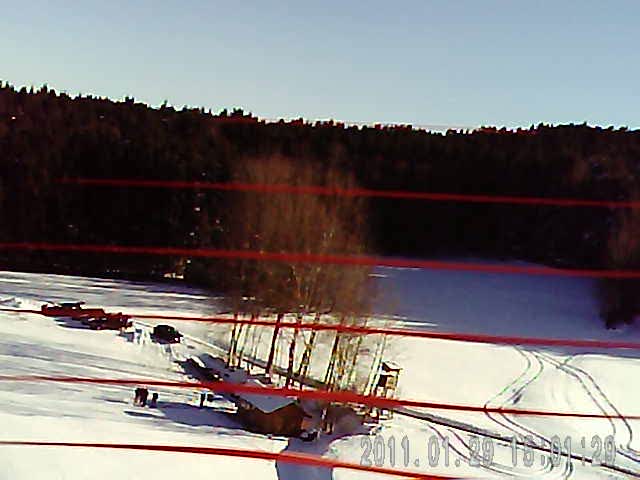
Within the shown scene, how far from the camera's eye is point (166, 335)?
3443 millimetres

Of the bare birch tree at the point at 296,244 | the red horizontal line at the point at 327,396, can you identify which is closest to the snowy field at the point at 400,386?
the red horizontal line at the point at 327,396

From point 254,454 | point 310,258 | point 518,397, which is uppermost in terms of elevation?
point 310,258

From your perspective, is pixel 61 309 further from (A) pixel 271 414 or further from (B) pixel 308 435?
(B) pixel 308 435

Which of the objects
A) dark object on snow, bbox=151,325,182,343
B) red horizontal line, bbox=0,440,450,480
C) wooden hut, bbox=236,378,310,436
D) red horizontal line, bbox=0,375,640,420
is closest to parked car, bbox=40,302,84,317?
dark object on snow, bbox=151,325,182,343

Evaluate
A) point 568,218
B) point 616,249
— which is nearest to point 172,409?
point 616,249

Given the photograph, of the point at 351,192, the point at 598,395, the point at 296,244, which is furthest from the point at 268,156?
the point at 598,395

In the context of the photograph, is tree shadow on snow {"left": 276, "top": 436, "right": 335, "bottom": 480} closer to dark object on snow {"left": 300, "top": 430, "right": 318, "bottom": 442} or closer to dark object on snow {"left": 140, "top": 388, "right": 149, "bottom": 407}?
→ dark object on snow {"left": 300, "top": 430, "right": 318, "bottom": 442}

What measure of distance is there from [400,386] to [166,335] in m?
1.16

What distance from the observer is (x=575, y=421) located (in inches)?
106

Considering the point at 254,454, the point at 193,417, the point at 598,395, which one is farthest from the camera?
the point at 598,395

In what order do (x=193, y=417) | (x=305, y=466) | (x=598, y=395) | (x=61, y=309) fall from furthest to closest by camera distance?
(x=61, y=309)
(x=598, y=395)
(x=193, y=417)
(x=305, y=466)

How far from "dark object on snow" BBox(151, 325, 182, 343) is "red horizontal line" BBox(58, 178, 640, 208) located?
704mm

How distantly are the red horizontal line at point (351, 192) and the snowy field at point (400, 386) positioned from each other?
476mm

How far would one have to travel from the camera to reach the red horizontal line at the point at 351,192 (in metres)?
2.28
